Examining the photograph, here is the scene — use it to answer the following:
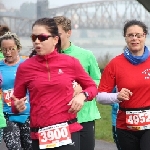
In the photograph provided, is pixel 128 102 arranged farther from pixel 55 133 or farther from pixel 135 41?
pixel 55 133

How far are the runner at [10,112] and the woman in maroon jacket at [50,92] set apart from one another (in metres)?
2.01

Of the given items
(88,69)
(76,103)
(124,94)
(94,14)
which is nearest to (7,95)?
(88,69)

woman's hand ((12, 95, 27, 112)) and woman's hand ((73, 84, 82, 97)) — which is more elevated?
woman's hand ((73, 84, 82, 97))

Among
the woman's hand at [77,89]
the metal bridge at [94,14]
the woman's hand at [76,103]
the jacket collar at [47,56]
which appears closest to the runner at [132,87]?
the woman's hand at [77,89]

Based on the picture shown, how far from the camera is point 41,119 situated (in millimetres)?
4828

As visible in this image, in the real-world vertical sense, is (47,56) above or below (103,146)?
above

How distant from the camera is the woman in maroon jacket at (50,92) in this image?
4809 mm

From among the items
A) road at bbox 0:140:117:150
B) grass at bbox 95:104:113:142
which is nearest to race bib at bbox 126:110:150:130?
road at bbox 0:140:117:150

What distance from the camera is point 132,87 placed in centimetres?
548

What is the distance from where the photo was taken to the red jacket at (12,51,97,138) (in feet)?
15.8

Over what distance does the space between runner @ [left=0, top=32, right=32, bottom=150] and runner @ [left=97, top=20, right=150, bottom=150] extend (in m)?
1.61

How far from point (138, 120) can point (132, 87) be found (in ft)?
1.05

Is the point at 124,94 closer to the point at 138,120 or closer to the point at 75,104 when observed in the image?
the point at 138,120

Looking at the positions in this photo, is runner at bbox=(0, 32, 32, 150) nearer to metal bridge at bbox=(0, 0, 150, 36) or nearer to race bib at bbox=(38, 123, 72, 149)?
race bib at bbox=(38, 123, 72, 149)
